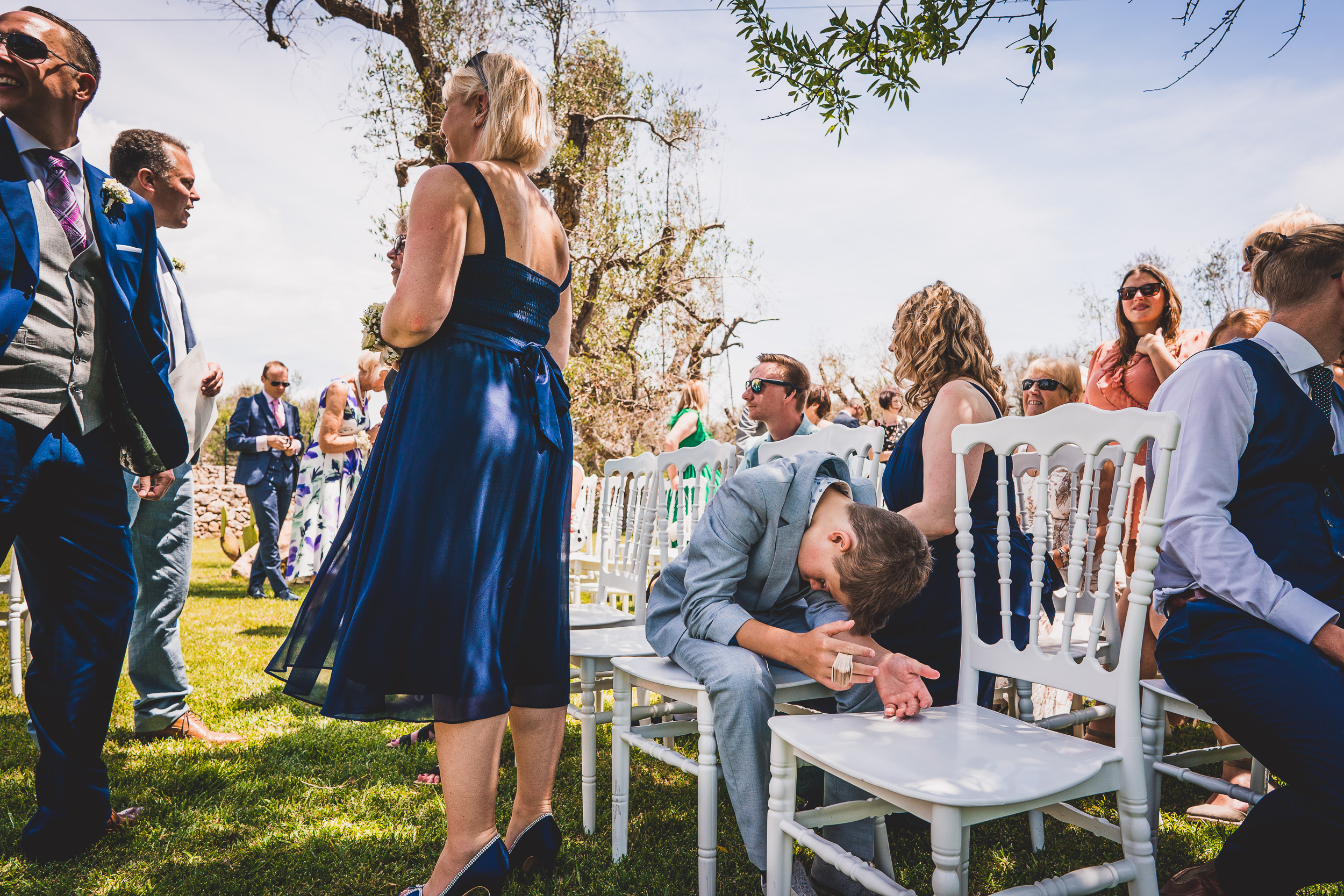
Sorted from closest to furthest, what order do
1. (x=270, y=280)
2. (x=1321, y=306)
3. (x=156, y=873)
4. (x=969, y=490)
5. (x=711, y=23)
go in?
(x=1321, y=306) → (x=156, y=873) → (x=969, y=490) → (x=711, y=23) → (x=270, y=280)

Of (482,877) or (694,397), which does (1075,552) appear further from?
(694,397)

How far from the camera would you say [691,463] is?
3.15 m

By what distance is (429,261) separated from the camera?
1.64 metres

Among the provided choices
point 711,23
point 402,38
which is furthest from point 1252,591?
point 402,38

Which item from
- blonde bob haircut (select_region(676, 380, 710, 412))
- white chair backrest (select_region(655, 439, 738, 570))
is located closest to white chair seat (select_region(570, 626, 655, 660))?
white chair backrest (select_region(655, 439, 738, 570))

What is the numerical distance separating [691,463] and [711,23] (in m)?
1.72

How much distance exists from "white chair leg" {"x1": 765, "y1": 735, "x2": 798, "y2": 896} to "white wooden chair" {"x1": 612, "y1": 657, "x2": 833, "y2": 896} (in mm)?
35

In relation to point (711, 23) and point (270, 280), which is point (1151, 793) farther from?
point (270, 280)

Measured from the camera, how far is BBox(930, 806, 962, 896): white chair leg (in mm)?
1246

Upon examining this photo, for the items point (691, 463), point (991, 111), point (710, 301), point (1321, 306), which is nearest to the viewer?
point (1321, 306)

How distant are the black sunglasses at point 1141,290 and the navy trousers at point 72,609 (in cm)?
426

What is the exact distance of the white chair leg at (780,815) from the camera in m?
1.55

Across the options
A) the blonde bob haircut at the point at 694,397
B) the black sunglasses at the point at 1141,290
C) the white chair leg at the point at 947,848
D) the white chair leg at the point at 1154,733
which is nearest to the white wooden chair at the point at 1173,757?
the white chair leg at the point at 1154,733

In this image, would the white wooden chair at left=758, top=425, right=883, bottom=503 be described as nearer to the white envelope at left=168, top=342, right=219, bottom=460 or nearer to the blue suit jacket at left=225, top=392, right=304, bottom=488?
the white envelope at left=168, top=342, right=219, bottom=460
